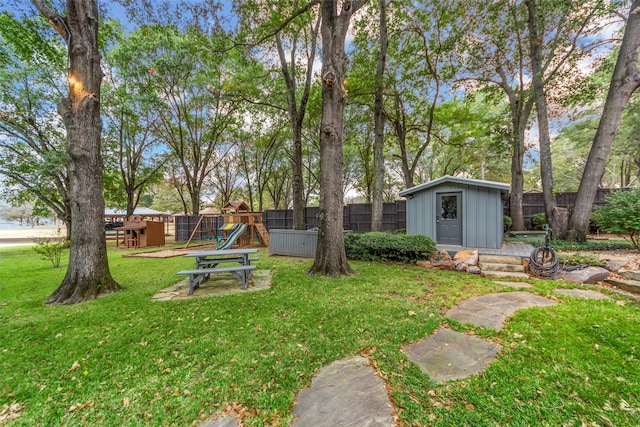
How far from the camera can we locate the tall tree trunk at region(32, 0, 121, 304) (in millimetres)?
3873

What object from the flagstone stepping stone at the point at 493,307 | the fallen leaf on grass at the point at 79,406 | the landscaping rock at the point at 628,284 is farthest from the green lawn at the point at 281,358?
the landscaping rock at the point at 628,284

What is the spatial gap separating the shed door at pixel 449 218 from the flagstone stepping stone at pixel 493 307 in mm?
3922

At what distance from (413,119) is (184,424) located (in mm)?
13385

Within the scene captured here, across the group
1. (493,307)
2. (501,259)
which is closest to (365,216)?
(501,259)

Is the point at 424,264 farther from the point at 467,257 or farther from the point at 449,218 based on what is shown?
the point at 449,218

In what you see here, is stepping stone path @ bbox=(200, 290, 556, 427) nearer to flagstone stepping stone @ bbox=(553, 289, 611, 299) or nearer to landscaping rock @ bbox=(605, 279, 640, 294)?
flagstone stepping stone @ bbox=(553, 289, 611, 299)

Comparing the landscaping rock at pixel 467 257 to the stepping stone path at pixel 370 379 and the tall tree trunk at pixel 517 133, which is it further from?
the tall tree trunk at pixel 517 133

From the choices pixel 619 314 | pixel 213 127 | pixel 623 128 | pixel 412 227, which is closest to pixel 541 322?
pixel 619 314

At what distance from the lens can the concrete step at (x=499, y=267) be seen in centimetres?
511

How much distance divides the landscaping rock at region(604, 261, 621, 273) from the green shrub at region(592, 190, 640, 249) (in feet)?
3.08

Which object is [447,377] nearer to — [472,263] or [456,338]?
[456,338]

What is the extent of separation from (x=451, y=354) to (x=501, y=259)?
4412mm

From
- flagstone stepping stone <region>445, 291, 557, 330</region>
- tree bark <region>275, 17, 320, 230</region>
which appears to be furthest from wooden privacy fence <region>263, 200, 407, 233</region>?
flagstone stepping stone <region>445, 291, 557, 330</region>

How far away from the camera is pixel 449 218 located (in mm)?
7633
